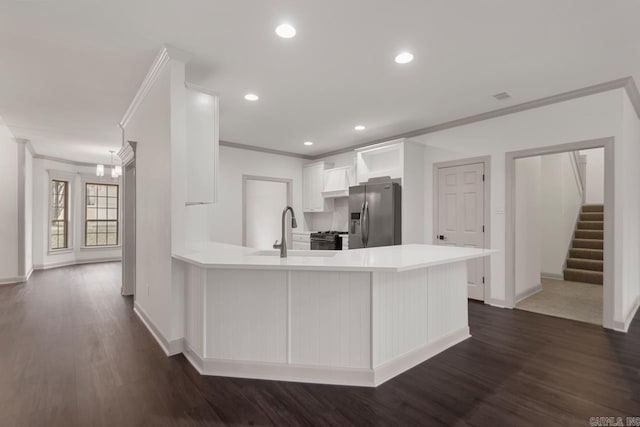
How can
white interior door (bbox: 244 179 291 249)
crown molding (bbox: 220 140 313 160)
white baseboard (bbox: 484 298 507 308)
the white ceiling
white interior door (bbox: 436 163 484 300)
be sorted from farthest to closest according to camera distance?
white interior door (bbox: 244 179 291 249) < crown molding (bbox: 220 140 313 160) < white interior door (bbox: 436 163 484 300) < white baseboard (bbox: 484 298 507 308) < the white ceiling

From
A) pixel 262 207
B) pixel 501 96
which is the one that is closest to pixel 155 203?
pixel 262 207

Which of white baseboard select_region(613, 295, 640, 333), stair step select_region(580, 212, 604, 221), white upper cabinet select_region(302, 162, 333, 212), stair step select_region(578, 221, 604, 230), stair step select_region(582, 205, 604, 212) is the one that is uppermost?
white upper cabinet select_region(302, 162, 333, 212)

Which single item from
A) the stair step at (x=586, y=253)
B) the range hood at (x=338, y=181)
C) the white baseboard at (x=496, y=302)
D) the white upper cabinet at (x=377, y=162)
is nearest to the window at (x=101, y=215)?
the range hood at (x=338, y=181)

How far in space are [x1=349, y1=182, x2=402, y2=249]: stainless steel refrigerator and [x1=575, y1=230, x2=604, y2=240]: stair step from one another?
4.39m

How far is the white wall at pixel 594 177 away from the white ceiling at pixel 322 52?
5083mm

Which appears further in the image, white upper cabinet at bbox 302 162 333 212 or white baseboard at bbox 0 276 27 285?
white upper cabinet at bbox 302 162 333 212

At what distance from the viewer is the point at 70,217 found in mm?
7828

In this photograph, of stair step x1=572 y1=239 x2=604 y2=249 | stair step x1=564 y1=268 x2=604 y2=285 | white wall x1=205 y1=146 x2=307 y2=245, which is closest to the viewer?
stair step x1=564 y1=268 x2=604 y2=285

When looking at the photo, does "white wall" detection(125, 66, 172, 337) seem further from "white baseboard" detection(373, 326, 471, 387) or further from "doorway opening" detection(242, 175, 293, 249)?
"doorway opening" detection(242, 175, 293, 249)

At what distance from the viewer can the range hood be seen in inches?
235

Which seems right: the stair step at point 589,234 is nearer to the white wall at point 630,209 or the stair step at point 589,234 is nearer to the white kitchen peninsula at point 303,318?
the white wall at point 630,209

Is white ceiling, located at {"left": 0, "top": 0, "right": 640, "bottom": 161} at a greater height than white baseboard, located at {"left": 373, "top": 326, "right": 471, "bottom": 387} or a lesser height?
greater

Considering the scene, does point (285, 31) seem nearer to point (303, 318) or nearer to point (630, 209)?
point (303, 318)

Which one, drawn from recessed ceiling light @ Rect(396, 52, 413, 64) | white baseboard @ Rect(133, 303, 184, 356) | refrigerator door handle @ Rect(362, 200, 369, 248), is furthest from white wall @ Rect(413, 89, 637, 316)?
white baseboard @ Rect(133, 303, 184, 356)
